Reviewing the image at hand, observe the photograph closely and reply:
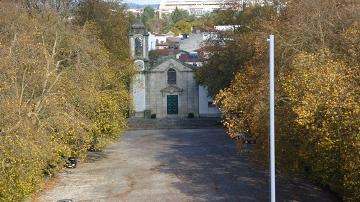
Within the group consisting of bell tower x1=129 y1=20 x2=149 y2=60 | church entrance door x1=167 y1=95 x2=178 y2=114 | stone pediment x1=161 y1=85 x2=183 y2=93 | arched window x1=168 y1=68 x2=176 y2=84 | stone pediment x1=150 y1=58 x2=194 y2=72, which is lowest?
church entrance door x1=167 y1=95 x2=178 y2=114

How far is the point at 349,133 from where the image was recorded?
15.9 meters

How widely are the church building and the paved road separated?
13982mm

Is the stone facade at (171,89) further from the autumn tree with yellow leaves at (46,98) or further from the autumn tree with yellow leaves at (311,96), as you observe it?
the autumn tree with yellow leaves at (311,96)

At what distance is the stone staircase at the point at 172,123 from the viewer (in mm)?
47969

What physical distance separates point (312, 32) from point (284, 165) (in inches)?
225

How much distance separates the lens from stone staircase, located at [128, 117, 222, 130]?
1889 inches

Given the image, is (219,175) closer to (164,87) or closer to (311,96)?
(311,96)

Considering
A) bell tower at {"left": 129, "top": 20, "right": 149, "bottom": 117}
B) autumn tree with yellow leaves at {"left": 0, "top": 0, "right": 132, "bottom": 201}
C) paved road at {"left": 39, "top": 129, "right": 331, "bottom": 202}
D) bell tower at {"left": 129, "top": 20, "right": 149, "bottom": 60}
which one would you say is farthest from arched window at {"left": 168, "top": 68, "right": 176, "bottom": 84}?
autumn tree with yellow leaves at {"left": 0, "top": 0, "right": 132, "bottom": 201}

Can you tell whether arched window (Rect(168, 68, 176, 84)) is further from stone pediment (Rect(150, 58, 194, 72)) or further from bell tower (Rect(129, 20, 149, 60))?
bell tower (Rect(129, 20, 149, 60))

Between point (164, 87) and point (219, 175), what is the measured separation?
84.3 ft

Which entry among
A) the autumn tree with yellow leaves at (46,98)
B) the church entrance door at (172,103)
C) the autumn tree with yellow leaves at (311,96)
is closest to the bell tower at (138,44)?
the church entrance door at (172,103)

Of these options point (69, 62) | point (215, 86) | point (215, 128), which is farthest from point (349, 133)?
point (215, 128)

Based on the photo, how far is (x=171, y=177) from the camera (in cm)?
2720

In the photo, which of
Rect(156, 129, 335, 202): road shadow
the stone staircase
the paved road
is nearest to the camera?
Rect(156, 129, 335, 202): road shadow
